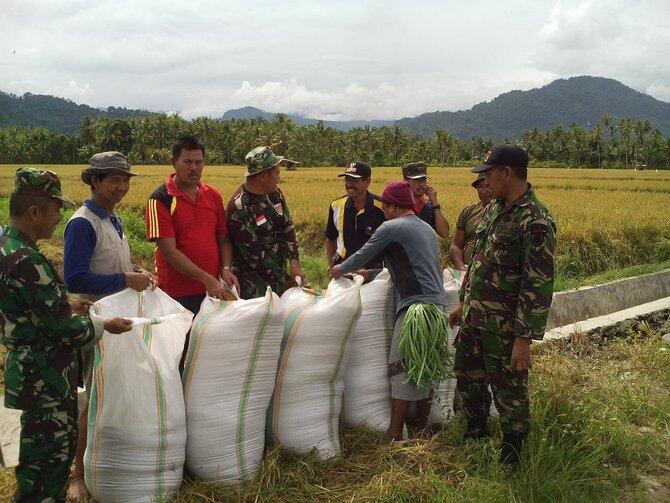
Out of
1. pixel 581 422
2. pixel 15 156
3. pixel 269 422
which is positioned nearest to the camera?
pixel 269 422

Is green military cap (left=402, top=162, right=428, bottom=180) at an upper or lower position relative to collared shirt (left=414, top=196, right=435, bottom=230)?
upper

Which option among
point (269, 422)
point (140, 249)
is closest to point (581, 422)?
point (269, 422)

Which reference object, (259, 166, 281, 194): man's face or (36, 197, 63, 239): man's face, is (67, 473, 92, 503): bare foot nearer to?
(36, 197, 63, 239): man's face

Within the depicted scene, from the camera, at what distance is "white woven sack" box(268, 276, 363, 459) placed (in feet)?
8.20

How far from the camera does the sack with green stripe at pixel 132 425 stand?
2100mm

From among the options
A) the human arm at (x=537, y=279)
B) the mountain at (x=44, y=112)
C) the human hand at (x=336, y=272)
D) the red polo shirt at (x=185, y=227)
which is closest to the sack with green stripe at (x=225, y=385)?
the human hand at (x=336, y=272)

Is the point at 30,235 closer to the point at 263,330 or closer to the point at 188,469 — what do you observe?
the point at 263,330

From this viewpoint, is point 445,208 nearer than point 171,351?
No

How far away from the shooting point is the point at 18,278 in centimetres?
184

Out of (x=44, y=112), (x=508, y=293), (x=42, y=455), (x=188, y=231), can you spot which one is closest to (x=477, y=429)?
(x=508, y=293)

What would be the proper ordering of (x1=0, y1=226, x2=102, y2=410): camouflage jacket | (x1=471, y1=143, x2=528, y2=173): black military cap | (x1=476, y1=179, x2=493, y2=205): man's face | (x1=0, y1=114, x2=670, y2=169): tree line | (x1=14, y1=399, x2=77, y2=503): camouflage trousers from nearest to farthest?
(x1=0, y1=226, x2=102, y2=410): camouflage jacket < (x1=14, y1=399, x2=77, y2=503): camouflage trousers < (x1=471, y1=143, x2=528, y2=173): black military cap < (x1=476, y1=179, x2=493, y2=205): man's face < (x1=0, y1=114, x2=670, y2=169): tree line

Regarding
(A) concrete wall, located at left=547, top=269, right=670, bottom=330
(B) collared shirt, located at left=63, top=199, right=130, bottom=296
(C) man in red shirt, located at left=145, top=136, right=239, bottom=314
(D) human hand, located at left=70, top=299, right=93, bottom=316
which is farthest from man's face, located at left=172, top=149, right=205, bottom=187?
(A) concrete wall, located at left=547, top=269, right=670, bottom=330

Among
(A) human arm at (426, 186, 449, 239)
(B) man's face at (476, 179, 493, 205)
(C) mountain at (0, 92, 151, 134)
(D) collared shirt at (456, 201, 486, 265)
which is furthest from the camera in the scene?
(C) mountain at (0, 92, 151, 134)

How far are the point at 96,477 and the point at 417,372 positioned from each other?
4.95 ft
